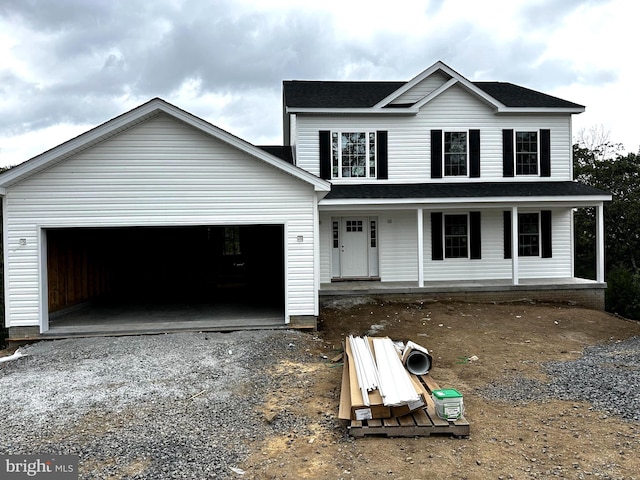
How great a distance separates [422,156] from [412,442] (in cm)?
1074

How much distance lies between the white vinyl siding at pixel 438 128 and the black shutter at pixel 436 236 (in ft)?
3.97

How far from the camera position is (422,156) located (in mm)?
13602

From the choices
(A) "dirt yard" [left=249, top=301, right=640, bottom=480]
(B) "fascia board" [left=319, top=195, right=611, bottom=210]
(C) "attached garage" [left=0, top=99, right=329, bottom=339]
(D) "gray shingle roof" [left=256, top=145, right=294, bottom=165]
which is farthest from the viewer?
(D) "gray shingle roof" [left=256, top=145, right=294, bottom=165]

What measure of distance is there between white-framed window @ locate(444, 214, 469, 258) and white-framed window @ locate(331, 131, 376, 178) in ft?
9.98

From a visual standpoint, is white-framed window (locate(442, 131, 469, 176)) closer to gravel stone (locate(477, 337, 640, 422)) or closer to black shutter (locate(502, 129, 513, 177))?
black shutter (locate(502, 129, 513, 177))

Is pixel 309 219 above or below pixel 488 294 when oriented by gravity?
above

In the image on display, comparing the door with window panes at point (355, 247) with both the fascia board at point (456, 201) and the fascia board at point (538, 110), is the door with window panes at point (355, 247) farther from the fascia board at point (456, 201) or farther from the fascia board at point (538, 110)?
the fascia board at point (538, 110)

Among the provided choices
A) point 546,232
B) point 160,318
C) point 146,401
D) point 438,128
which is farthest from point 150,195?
point 546,232

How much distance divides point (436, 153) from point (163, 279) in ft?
36.5

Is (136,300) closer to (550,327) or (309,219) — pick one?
(309,219)

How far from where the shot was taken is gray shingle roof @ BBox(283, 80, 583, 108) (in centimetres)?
1350

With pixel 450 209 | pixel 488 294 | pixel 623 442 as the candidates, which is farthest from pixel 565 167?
pixel 623 442

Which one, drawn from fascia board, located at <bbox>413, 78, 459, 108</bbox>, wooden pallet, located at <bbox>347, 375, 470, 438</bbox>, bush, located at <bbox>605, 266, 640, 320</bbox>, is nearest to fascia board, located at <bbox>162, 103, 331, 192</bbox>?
wooden pallet, located at <bbox>347, 375, 470, 438</bbox>

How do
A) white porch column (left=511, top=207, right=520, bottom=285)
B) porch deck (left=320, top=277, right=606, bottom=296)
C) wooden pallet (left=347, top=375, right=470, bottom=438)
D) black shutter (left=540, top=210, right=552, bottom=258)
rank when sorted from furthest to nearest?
1. black shutter (left=540, top=210, right=552, bottom=258)
2. white porch column (left=511, top=207, right=520, bottom=285)
3. porch deck (left=320, top=277, right=606, bottom=296)
4. wooden pallet (left=347, top=375, right=470, bottom=438)
